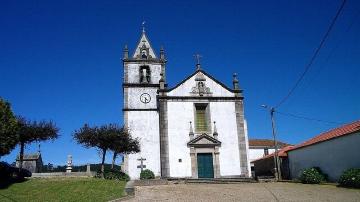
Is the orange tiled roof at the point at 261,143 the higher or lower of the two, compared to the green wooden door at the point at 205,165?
higher

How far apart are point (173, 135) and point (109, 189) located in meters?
11.9

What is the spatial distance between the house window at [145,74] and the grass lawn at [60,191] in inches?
611

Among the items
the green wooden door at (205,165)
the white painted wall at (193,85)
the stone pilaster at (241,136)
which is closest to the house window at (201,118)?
the white painted wall at (193,85)

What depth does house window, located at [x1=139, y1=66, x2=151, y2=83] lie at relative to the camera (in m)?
36.3

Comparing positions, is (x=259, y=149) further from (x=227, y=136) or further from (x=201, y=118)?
(x=201, y=118)

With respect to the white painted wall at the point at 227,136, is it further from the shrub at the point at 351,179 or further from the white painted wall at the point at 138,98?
the shrub at the point at 351,179

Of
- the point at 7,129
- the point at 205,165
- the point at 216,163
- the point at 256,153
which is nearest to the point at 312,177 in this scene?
the point at 216,163

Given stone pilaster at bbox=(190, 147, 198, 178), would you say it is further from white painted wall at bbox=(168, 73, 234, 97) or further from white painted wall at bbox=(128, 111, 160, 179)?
white painted wall at bbox=(168, 73, 234, 97)

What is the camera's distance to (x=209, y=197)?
16.5 meters

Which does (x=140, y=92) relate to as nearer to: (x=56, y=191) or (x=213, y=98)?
(x=213, y=98)

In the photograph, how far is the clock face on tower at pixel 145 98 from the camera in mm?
34875

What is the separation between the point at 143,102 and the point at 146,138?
12.0 feet

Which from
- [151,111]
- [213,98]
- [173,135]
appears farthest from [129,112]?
[213,98]

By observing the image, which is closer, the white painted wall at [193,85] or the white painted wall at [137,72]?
the white painted wall at [193,85]
